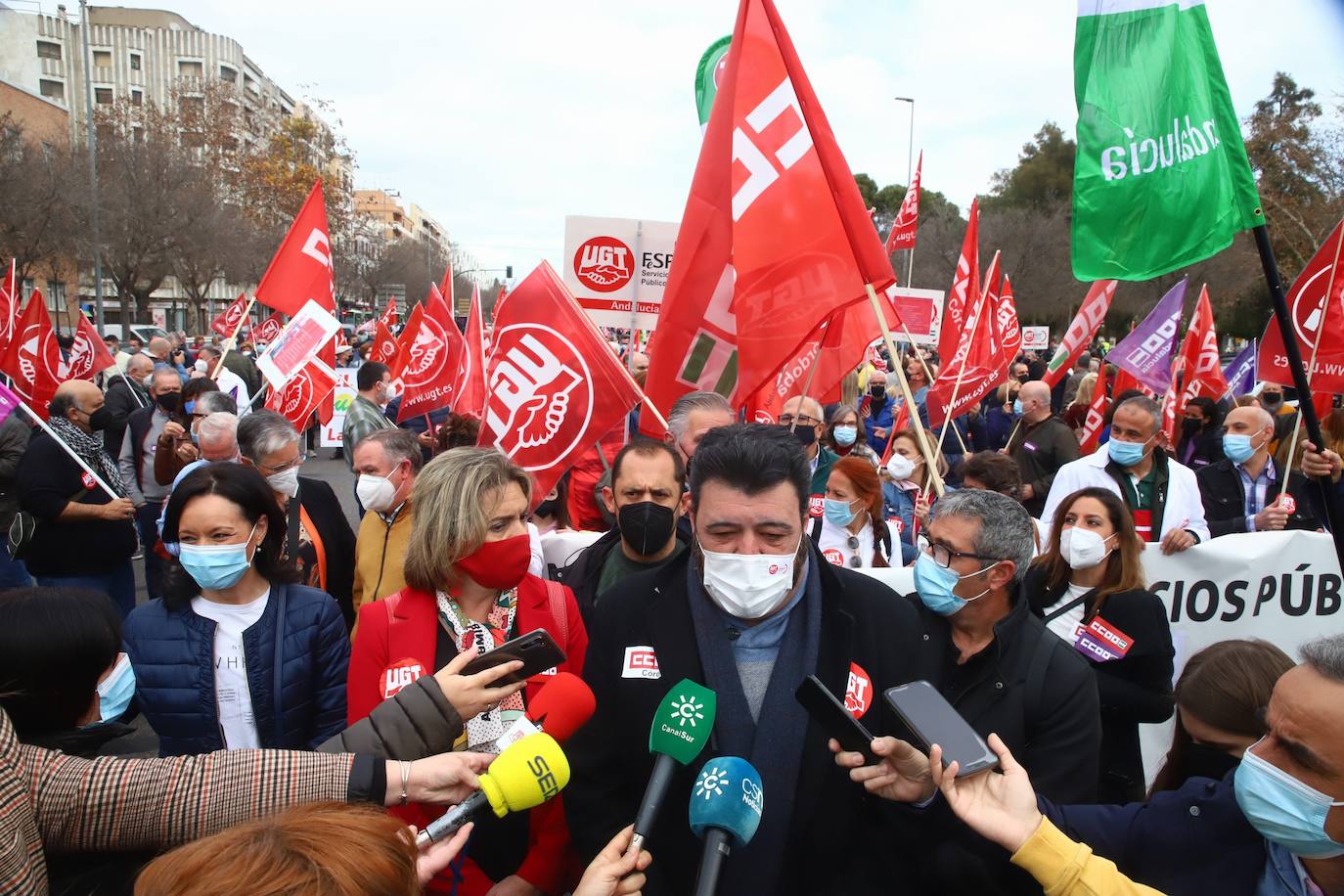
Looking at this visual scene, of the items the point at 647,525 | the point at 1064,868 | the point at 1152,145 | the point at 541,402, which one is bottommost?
the point at 1064,868

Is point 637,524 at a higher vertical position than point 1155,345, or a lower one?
lower

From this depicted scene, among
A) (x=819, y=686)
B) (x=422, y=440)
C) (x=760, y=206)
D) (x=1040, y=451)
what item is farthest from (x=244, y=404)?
(x=819, y=686)

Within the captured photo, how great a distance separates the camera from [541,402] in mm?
4785

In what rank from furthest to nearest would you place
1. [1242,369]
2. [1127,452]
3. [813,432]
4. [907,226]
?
[907,226]
[1242,369]
[813,432]
[1127,452]

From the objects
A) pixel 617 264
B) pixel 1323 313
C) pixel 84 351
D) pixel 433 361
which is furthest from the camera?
pixel 84 351

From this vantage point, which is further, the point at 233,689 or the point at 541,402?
the point at 541,402

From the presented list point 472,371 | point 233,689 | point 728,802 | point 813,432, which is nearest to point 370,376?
point 472,371

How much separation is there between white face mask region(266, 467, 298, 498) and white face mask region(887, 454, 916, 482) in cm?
393

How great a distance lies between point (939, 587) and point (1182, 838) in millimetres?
1072

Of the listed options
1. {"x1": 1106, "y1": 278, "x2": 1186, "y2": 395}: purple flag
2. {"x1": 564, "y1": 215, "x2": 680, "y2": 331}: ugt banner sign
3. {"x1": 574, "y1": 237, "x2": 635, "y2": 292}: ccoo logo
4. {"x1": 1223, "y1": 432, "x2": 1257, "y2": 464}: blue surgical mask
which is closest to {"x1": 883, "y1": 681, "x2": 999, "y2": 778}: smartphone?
{"x1": 1223, "y1": 432, "x2": 1257, "y2": 464}: blue surgical mask

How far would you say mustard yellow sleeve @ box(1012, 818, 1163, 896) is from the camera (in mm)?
1704

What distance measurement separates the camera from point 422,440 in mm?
8367

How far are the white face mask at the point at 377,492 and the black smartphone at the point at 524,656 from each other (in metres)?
2.30

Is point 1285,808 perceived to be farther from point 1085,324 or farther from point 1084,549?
point 1085,324
